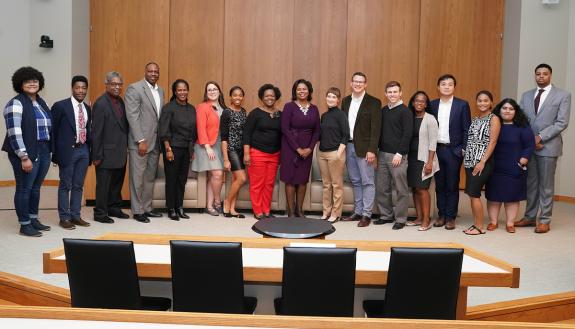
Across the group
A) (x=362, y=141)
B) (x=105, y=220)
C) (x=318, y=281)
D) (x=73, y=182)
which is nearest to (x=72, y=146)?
(x=73, y=182)

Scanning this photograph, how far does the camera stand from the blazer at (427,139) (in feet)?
19.1

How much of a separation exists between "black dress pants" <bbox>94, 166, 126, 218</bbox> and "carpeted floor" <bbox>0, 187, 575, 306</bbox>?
21cm

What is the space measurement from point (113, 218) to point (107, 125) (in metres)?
1.13

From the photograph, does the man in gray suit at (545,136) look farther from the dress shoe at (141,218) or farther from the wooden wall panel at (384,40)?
the dress shoe at (141,218)

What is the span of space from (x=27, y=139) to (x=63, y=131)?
1.65 feet

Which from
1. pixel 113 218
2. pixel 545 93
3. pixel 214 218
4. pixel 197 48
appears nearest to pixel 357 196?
pixel 214 218

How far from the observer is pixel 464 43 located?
9.06 metres

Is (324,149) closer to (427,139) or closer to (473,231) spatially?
(427,139)

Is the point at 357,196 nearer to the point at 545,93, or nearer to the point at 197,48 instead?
the point at 545,93

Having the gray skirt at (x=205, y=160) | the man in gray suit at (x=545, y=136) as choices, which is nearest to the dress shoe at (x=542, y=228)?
the man in gray suit at (x=545, y=136)

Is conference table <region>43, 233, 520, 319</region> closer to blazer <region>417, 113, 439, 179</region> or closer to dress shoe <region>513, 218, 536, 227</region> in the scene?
blazer <region>417, 113, 439, 179</region>

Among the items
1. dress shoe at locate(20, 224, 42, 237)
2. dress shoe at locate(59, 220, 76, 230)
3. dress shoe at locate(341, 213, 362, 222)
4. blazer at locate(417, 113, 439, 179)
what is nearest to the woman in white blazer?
blazer at locate(417, 113, 439, 179)

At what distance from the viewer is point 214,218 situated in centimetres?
652

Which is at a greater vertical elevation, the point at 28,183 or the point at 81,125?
the point at 81,125
